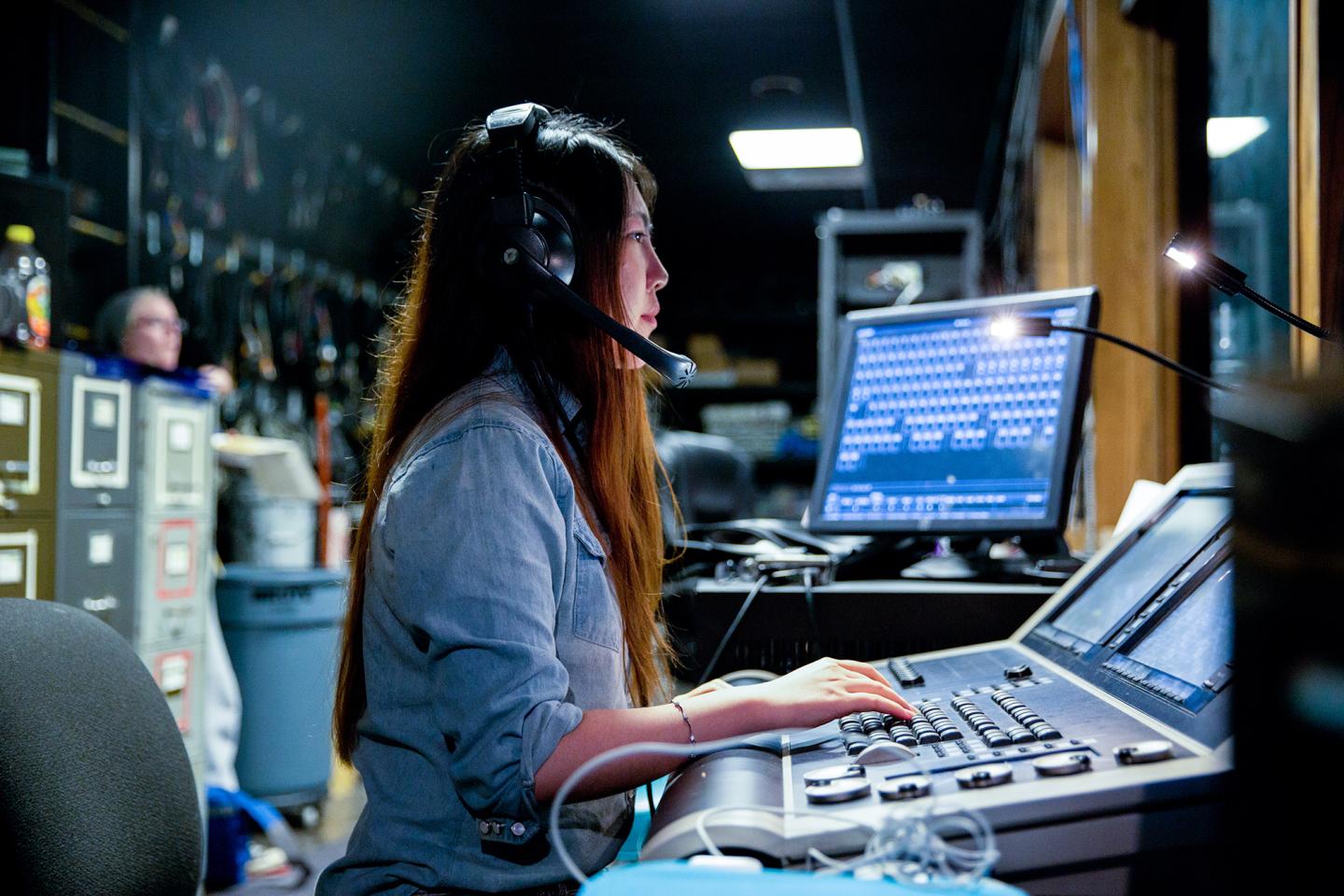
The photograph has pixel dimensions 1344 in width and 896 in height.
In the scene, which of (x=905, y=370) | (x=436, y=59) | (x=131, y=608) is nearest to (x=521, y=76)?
(x=436, y=59)

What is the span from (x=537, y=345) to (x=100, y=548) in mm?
2204

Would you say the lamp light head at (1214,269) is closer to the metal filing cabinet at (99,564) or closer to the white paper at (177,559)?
the metal filing cabinet at (99,564)

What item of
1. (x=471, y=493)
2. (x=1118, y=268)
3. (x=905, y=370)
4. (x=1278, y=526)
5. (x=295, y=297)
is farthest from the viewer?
(x=295, y=297)

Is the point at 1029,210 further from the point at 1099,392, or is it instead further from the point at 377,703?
the point at 377,703

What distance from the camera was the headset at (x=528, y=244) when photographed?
3.12 ft

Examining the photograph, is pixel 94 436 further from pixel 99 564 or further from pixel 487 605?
pixel 487 605

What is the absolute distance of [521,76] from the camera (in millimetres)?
4996

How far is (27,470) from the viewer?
2.51 meters

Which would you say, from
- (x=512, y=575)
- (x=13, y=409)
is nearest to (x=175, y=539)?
(x=13, y=409)

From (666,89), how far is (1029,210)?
1927 millimetres

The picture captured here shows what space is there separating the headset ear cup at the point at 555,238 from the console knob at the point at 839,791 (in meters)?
0.52

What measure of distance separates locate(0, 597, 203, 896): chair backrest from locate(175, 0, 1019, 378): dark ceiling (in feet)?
12.4

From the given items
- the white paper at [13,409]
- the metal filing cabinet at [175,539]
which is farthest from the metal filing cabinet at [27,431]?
the metal filing cabinet at [175,539]

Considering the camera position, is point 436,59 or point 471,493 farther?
point 436,59
